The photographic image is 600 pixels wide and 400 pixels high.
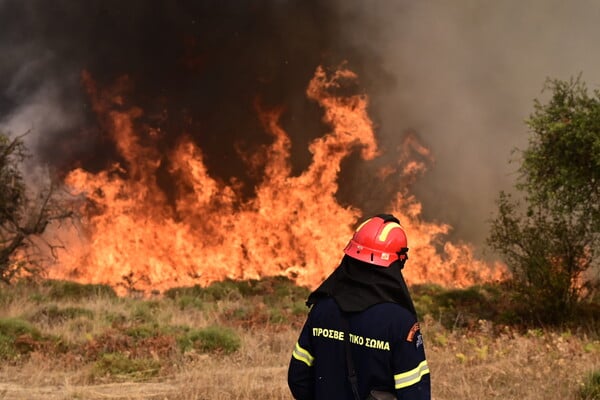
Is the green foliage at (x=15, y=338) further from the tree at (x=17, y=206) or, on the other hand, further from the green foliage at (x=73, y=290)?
the green foliage at (x=73, y=290)

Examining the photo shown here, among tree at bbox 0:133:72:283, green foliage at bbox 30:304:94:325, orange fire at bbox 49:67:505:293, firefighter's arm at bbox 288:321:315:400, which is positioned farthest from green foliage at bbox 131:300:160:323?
firefighter's arm at bbox 288:321:315:400

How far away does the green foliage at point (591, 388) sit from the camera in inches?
328

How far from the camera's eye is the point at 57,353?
38.4ft

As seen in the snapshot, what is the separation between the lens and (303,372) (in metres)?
3.88

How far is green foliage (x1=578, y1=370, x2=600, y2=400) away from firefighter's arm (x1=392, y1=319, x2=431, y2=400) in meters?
5.90

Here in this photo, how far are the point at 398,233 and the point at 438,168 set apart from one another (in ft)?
92.1

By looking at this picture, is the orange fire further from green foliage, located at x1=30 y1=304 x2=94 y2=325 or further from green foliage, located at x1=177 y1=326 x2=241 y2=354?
green foliage, located at x1=177 y1=326 x2=241 y2=354

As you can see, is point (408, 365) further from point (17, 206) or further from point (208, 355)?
point (17, 206)

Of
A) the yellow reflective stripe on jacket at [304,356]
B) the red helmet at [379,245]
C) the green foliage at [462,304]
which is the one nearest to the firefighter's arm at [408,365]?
the red helmet at [379,245]

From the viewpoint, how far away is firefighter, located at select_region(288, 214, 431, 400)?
347 cm

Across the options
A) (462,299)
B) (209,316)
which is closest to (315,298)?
(209,316)

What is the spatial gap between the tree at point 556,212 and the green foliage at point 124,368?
9.89 m

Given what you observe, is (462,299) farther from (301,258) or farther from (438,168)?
(438,168)

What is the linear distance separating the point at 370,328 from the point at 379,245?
0.45 meters
